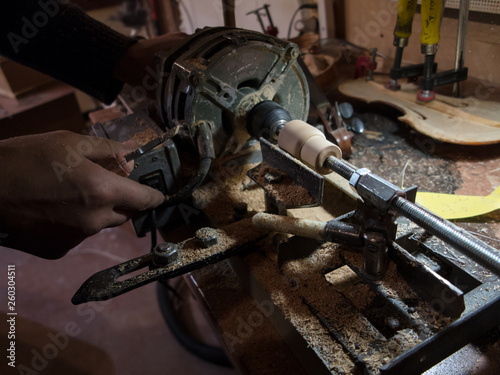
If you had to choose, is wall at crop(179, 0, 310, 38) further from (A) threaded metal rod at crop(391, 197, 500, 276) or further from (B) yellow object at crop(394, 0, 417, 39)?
(A) threaded metal rod at crop(391, 197, 500, 276)

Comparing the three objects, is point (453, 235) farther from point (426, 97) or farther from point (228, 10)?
point (228, 10)

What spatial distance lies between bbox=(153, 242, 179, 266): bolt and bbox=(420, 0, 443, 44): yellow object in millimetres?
1135

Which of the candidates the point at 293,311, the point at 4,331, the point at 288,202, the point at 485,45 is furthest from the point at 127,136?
the point at 485,45

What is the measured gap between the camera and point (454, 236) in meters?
0.60

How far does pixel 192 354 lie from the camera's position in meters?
1.68

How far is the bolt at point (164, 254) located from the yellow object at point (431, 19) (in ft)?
3.72

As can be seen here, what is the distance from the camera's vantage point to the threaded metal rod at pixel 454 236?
1.84ft

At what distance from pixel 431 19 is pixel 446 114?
33cm

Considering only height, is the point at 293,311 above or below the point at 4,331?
above

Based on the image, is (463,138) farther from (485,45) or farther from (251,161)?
(251,161)

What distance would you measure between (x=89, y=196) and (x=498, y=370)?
85 centimetres

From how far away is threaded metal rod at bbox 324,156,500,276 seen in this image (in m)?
0.56

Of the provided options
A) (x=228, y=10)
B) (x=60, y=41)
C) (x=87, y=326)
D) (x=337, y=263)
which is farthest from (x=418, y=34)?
(x=87, y=326)

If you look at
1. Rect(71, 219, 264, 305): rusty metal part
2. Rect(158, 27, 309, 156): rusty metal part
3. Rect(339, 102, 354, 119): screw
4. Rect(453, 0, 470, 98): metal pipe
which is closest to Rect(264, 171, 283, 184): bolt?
Rect(71, 219, 264, 305): rusty metal part
